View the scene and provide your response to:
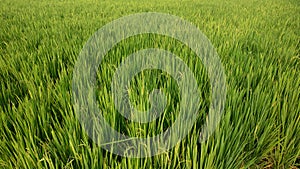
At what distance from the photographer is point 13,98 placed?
92cm

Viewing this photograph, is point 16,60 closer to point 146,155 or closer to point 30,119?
point 30,119

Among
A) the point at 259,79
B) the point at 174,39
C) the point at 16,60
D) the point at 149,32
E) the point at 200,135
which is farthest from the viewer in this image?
the point at 149,32

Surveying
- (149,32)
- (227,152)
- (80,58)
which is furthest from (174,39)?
(227,152)

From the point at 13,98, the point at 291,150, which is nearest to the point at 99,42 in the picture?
the point at 13,98

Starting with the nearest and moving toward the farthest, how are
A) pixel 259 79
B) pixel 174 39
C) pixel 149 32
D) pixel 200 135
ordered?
pixel 200 135, pixel 259 79, pixel 174 39, pixel 149 32

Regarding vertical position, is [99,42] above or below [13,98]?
above

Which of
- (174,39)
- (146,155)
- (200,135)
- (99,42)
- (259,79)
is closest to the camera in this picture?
(146,155)

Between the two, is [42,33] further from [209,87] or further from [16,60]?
[209,87]

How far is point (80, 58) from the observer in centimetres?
125

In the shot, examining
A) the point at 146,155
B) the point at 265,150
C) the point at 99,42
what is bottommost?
the point at 265,150

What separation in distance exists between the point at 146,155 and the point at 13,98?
28.0 inches

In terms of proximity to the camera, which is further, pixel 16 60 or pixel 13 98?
pixel 16 60

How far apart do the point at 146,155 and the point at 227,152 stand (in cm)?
25

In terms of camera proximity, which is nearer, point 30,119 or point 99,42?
point 30,119
